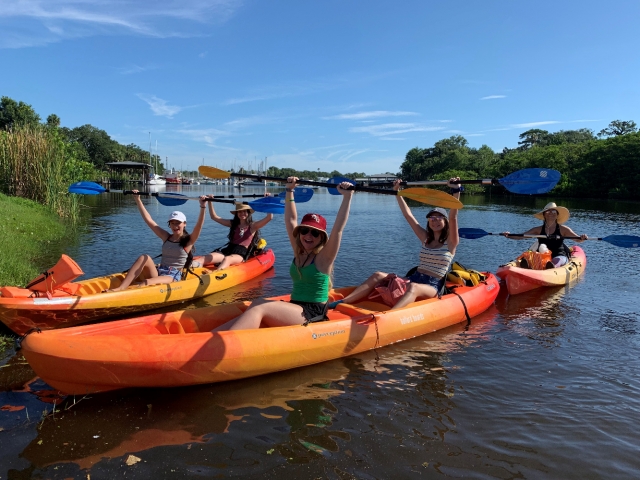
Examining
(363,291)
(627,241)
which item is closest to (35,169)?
(363,291)

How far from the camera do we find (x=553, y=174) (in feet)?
24.0

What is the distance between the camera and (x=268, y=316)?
4.80 m

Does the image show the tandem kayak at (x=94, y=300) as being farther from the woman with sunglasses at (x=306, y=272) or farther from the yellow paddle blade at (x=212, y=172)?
the woman with sunglasses at (x=306, y=272)

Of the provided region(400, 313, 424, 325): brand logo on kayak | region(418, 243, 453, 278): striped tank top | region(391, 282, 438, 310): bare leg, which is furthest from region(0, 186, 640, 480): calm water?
region(418, 243, 453, 278): striped tank top

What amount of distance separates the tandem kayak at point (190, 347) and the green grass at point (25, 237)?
385 cm

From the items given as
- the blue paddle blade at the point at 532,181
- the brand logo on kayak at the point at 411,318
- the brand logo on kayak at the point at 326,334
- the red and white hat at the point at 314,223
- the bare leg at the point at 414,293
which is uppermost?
the blue paddle blade at the point at 532,181

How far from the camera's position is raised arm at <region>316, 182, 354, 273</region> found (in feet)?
14.0

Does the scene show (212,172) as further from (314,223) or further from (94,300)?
(314,223)

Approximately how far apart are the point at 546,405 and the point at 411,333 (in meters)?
1.95

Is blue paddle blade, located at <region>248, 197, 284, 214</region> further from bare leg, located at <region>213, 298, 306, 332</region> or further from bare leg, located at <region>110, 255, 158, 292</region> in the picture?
bare leg, located at <region>213, 298, 306, 332</region>

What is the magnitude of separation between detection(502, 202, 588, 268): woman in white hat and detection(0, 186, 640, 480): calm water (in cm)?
339

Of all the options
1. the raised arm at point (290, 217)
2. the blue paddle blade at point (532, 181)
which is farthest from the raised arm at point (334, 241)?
the blue paddle blade at point (532, 181)

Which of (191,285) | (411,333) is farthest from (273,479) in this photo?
(191,285)

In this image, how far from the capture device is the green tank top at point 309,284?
4609 mm
